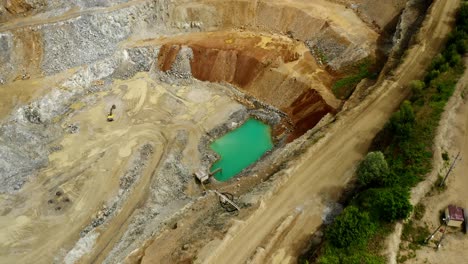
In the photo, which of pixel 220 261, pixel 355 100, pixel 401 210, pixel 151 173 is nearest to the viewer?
pixel 401 210

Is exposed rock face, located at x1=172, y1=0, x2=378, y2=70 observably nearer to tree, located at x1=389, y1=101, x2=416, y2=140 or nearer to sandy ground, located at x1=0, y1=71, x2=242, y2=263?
sandy ground, located at x1=0, y1=71, x2=242, y2=263

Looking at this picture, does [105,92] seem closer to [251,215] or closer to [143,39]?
[143,39]

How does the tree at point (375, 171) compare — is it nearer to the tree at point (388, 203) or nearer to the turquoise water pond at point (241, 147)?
the tree at point (388, 203)

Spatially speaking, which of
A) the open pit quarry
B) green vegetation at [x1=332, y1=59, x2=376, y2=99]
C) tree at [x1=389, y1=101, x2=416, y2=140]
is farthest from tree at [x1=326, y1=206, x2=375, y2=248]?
green vegetation at [x1=332, y1=59, x2=376, y2=99]

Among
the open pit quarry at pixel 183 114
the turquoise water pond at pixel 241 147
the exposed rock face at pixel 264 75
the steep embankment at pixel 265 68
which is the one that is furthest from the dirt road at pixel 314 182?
the turquoise water pond at pixel 241 147

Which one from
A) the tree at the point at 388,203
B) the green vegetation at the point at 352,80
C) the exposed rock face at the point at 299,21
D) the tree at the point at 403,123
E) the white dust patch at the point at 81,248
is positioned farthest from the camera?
the exposed rock face at the point at 299,21

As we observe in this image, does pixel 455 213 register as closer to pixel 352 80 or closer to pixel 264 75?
pixel 352 80

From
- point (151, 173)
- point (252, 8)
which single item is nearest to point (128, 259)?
point (151, 173)
